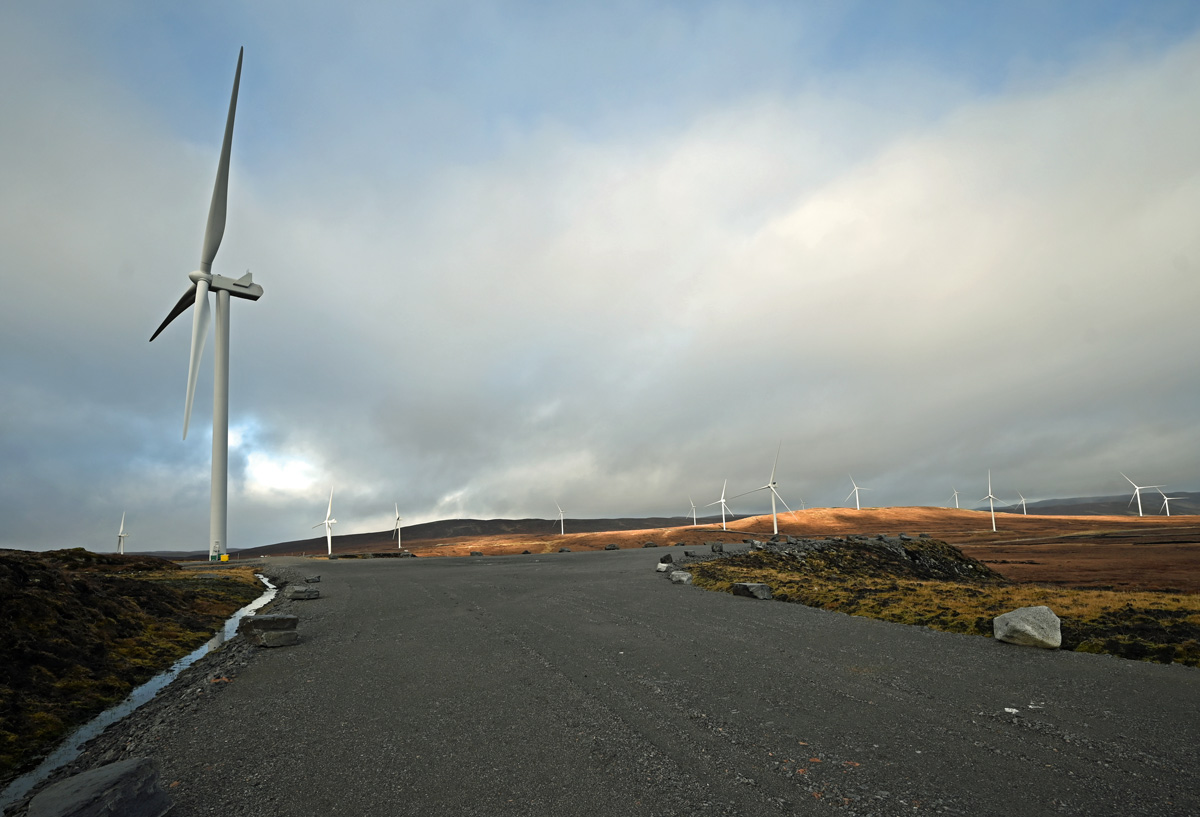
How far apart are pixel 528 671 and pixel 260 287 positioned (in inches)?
2853

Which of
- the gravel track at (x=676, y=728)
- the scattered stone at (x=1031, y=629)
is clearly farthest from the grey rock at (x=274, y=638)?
the scattered stone at (x=1031, y=629)

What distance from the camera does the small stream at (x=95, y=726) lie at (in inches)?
280

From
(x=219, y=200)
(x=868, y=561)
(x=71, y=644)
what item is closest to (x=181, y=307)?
(x=219, y=200)

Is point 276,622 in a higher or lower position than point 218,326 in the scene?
lower

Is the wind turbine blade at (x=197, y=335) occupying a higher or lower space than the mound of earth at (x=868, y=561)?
higher

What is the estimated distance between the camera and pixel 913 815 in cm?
495

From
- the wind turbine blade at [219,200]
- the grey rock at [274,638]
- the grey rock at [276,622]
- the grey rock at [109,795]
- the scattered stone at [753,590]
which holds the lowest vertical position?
the scattered stone at [753,590]

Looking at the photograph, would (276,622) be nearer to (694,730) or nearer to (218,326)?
(694,730)

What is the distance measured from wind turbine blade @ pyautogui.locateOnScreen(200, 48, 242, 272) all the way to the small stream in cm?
4665

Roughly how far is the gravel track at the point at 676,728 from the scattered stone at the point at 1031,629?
11.1 inches

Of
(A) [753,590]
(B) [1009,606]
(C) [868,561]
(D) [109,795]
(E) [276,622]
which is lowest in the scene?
(C) [868,561]

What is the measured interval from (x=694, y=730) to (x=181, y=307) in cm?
7479

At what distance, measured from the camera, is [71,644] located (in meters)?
12.5

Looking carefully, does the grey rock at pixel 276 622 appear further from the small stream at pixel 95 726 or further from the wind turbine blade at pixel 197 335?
the wind turbine blade at pixel 197 335
